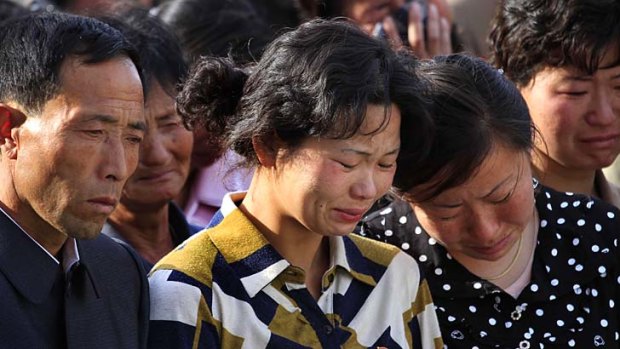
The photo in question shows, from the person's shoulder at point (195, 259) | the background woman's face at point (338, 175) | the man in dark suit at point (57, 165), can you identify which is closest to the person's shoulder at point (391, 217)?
the background woman's face at point (338, 175)

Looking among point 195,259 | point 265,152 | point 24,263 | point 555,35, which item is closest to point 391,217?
point 265,152

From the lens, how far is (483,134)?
2961 millimetres

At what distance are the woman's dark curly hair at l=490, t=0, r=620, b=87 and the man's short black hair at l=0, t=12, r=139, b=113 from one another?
1.45 m

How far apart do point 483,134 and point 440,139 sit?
0.11 meters

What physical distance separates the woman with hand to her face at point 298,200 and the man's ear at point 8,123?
1.51ft

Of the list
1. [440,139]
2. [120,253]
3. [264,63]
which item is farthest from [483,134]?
[120,253]

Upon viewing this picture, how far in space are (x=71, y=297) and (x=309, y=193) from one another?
0.54 meters

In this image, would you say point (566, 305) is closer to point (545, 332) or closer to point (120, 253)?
point (545, 332)

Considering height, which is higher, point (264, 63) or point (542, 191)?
point (264, 63)

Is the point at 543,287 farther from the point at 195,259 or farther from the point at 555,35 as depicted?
the point at 195,259

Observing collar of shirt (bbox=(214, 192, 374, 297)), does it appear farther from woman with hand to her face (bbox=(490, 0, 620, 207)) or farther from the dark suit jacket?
woman with hand to her face (bbox=(490, 0, 620, 207))

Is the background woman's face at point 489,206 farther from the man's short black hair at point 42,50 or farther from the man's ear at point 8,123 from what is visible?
the man's ear at point 8,123

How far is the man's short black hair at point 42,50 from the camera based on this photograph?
8.00 feet

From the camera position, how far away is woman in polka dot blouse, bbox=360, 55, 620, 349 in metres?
2.95
